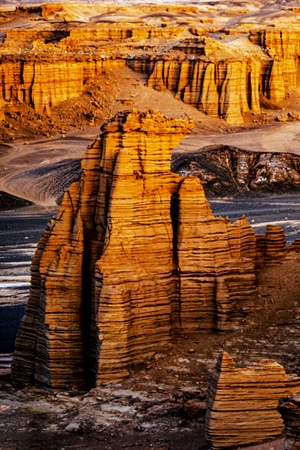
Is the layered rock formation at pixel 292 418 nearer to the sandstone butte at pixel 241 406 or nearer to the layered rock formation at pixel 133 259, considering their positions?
the sandstone butte at pixel 241 406

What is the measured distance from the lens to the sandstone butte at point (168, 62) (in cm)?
10794

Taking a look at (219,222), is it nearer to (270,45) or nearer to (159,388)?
(159,388)

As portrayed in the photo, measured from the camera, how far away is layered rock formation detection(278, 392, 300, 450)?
18.4 m

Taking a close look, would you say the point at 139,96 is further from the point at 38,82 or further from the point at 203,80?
the point at 38,82

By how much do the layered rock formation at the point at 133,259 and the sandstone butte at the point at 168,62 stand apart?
79.1 metres

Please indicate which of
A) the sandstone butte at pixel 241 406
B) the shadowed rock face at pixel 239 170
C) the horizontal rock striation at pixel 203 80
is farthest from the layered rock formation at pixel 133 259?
the horizontal rock striation at pixel 203 80

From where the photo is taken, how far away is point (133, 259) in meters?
27.6

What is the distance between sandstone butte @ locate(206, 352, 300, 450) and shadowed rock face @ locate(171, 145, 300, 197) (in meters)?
69.5

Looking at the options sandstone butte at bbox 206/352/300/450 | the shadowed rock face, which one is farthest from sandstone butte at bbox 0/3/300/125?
sandstone butte at bbox 206/352/300/450

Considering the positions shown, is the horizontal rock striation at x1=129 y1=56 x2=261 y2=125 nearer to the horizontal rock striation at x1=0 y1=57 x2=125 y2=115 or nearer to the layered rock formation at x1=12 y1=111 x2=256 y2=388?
the horizontal rock striation at x1=0 y1=57 x2=125 y2=115

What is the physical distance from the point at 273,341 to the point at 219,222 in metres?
2.91

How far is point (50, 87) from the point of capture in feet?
355

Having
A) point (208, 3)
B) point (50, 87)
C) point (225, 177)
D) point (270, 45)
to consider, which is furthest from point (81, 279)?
point (208, 3)

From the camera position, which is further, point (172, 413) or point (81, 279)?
point (81, 279)
